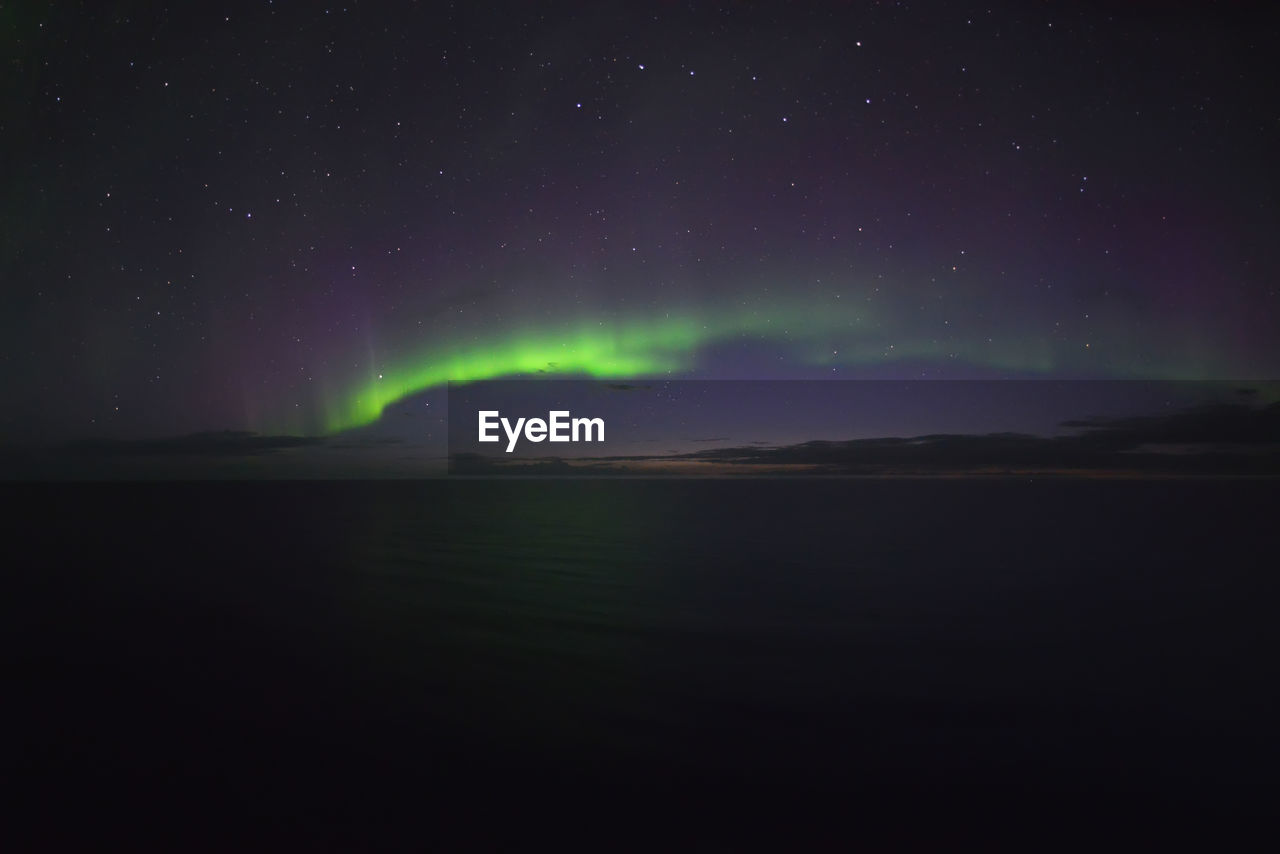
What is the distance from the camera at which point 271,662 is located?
9.76 meters

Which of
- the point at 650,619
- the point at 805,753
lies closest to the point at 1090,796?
the point at 805,753

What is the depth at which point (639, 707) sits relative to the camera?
808 cm

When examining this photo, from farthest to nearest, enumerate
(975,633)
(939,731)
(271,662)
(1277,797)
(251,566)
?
(251,566)
(975,633)
(271,662)
(939,731)
(1277,797)

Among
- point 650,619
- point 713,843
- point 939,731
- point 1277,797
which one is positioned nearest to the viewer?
point 713,843

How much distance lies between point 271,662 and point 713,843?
714 cm

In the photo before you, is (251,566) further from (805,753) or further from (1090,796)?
(1090,796)

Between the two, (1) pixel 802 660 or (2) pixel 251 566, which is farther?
(2) pixel 251 566

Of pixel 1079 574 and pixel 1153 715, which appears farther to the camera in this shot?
pixel 1079 574

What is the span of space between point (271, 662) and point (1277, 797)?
1098 cm

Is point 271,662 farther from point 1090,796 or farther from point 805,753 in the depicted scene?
point 1090,796

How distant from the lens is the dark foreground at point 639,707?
5.66 meters

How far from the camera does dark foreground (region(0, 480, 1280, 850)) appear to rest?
5.66 m

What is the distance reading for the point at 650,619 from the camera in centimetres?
1247

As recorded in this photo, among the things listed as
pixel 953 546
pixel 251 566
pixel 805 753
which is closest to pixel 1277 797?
pixel 805 753
